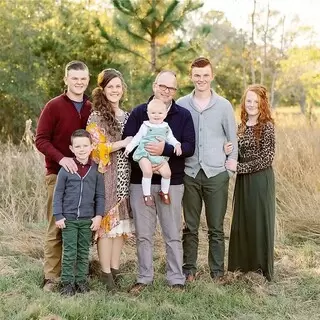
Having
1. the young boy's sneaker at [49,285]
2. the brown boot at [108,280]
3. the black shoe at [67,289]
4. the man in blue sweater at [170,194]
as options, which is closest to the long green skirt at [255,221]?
the man in blue sweater at [170,194]

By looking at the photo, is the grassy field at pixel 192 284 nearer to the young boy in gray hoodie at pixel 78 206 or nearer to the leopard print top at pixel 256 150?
the young boy in gray hoodie at pixel 78 206

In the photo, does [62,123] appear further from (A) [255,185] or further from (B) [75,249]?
(A) [255,185]

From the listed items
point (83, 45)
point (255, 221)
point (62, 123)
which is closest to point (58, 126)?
point (62, 123)

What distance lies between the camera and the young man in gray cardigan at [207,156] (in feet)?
17.0

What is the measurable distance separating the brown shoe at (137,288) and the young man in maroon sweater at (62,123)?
2.15 feet

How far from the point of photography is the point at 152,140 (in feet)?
15.8

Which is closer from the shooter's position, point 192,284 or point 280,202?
point 192,284

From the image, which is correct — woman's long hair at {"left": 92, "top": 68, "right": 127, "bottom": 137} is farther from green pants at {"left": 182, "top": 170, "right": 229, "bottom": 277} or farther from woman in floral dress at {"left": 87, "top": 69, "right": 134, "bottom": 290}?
green pants at {"left": 182, "top": 170, "right": 229, "bottom": 277}

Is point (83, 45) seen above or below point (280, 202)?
above

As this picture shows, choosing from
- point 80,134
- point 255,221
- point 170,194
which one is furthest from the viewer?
point 255,221

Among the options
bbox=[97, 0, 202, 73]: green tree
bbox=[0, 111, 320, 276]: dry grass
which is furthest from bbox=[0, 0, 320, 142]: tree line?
bbox=[0, 111, 320, 276]: dry grass

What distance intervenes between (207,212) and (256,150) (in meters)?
0.69

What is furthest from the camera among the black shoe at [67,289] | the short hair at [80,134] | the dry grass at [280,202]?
the dry grass at [280,202]

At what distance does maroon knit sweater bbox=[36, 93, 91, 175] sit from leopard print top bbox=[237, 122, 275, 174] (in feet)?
4.73
